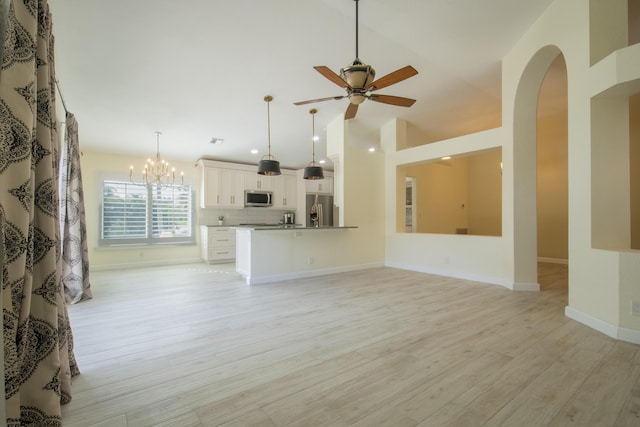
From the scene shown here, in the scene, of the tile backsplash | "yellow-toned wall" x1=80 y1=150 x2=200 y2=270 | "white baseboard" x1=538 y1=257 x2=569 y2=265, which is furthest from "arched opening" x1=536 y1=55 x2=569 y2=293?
"yellow-toned wall" x1=80 y1=150 x2=200 y2=270

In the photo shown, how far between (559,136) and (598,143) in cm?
445

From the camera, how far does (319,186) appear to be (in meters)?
8.15

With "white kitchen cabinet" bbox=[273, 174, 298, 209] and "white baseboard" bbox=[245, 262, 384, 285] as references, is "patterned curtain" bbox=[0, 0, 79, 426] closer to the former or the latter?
"white baseboard" bbox=[245, 262, 384, 285]

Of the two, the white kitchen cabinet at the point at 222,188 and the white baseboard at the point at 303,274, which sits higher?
the white kitchen cabinet at the point at 222,188

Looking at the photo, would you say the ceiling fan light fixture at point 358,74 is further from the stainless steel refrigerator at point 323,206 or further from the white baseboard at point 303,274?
the stainless steel refrigerator at point 323,206

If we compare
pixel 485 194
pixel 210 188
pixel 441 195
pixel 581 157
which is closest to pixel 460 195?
pixel 485 194

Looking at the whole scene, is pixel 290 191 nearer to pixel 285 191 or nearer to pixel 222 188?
pixel 285 191

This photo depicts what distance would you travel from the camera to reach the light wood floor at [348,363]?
1.49 metres

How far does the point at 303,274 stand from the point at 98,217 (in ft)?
15.4

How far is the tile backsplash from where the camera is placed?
715cm

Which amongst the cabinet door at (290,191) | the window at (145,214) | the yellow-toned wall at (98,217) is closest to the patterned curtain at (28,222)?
the yellow-toned wall at (98,217)

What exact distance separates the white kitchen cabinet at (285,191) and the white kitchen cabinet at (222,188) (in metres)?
0.97

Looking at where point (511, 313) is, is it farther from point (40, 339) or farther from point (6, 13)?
point (6, 13)

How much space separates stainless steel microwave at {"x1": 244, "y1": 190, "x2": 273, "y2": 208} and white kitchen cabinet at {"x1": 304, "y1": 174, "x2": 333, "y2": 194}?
1.15 meters
